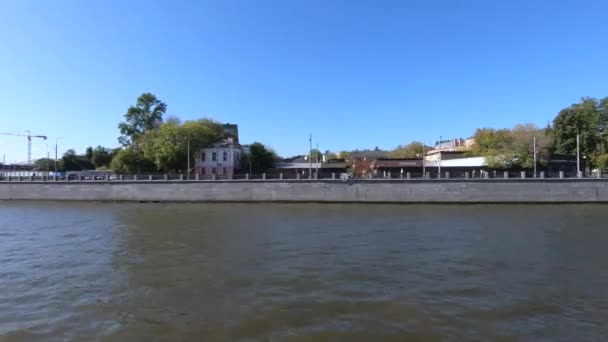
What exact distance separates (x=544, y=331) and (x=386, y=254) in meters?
7.25

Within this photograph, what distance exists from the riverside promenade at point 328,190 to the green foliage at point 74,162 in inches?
1999

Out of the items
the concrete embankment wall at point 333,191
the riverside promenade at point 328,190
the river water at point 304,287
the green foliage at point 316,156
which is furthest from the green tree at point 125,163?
the river water at point 304,287

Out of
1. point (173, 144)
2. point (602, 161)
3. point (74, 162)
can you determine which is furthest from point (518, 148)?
point (74, 162)

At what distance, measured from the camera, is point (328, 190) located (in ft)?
145

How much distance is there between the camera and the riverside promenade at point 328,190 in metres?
41.6

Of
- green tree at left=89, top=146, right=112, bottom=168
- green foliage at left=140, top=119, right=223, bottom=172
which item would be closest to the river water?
green foliage at left=140, top=119, right=223, bottom=172

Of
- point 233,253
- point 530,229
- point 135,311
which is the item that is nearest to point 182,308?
point 135,311

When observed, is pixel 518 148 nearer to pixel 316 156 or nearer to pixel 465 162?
pixel 465 162

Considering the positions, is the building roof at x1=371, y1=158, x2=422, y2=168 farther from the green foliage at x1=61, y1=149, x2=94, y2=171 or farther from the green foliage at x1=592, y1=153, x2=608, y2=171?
the green foliage at x1=61, y1=149, x2=94, y2=171

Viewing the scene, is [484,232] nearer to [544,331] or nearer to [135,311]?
[544,331]

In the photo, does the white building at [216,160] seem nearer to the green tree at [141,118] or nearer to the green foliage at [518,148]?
the green tree at [141,118]

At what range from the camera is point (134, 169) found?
190 feet

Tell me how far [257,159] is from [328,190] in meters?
28.1

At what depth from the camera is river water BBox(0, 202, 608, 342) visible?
723 cm
